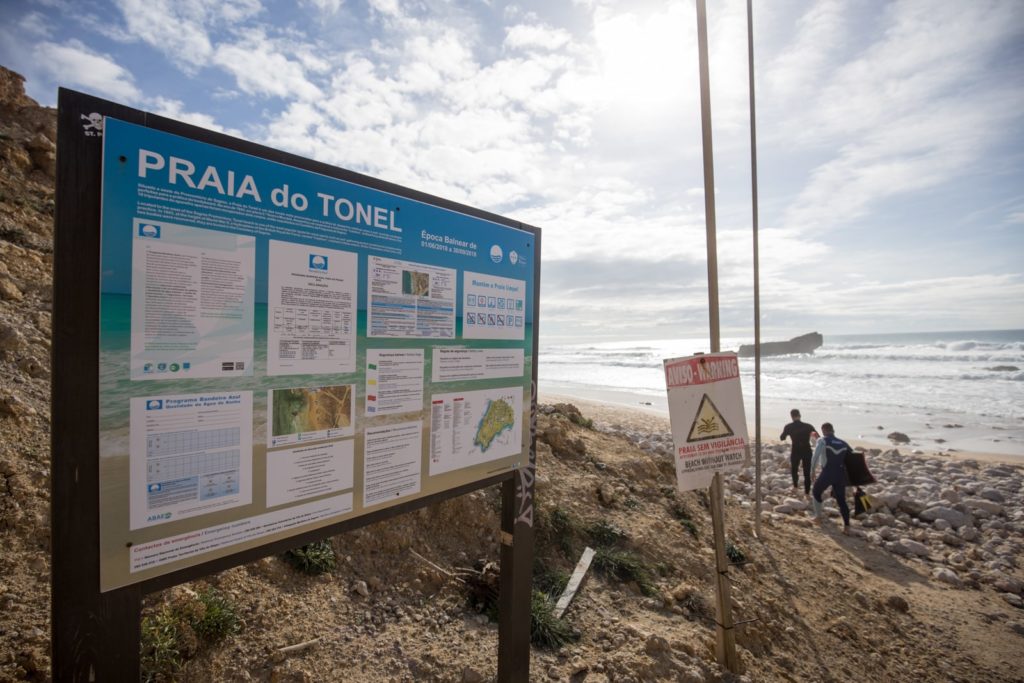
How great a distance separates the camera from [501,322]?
3.17 metres

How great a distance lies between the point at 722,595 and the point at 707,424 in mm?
1513

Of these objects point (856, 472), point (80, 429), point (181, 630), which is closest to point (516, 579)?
point (181, 630)

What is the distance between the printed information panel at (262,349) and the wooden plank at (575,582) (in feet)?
7.31

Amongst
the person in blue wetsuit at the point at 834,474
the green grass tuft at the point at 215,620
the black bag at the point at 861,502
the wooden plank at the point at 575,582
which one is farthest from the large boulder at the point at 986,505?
the green grass tuft at the point at 215,620

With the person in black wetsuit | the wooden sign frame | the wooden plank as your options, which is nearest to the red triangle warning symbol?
the wooden plank

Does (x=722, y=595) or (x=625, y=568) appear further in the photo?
(x=625, y=568)

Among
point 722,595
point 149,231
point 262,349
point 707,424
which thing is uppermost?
point 149,231

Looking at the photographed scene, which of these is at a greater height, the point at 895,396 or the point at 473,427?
the point at 473,427

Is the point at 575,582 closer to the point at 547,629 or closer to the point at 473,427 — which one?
the point at 547,629

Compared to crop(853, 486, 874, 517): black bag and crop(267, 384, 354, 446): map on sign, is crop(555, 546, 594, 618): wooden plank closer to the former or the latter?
crop(267, 384, 354, 446): map on sign

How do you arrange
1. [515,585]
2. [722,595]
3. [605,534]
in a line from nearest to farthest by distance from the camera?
[515,585], [722,595], [605,534]

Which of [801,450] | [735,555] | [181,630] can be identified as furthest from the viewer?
[801,450]

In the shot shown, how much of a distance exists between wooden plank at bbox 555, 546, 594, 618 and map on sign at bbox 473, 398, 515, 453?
2.18 m

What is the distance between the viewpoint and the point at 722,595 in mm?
3992
